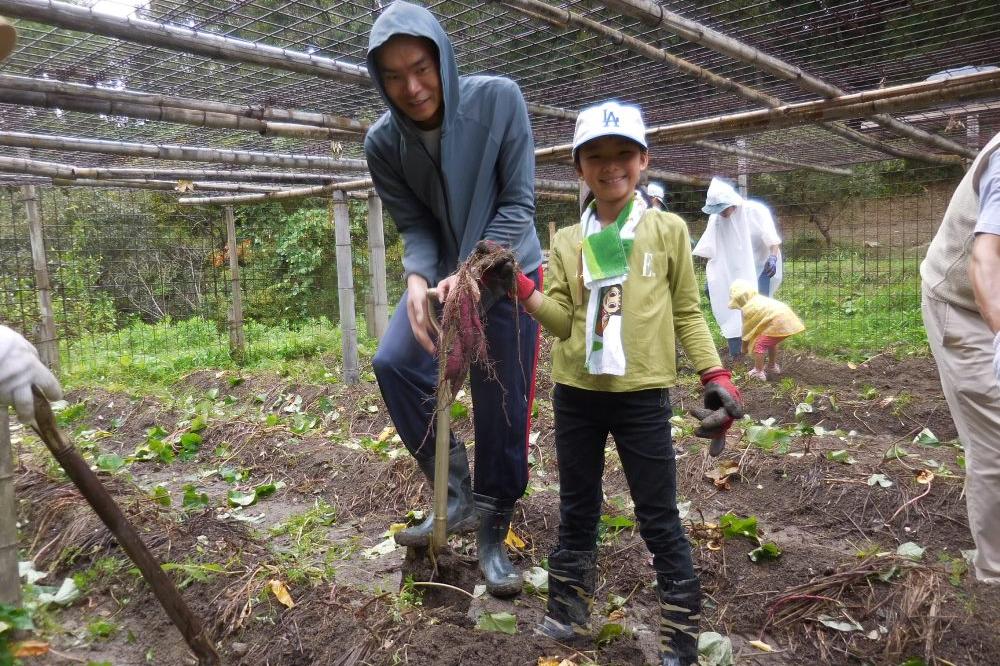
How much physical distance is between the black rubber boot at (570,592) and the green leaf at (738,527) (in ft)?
3.20

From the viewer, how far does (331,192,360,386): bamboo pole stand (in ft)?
22.1

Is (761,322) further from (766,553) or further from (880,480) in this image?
(766,553)

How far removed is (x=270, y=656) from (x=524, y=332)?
4.34 ft

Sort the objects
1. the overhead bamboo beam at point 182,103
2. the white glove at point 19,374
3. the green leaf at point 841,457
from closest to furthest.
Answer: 1. the white glove at point 19,374
2. the overhead bamboo beam at point 182,103
3. the green leaf at point 841,457

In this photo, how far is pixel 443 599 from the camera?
8.13ft

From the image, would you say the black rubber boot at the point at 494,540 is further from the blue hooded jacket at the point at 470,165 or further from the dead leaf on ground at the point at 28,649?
the dead leaf on ground at the point at 28,649

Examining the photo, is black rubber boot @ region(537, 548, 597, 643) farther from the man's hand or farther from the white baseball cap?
the white baseball cap

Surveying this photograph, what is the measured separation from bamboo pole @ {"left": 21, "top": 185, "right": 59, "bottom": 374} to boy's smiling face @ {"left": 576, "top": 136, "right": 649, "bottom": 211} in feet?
21.9

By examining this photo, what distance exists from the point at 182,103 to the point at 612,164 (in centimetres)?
287

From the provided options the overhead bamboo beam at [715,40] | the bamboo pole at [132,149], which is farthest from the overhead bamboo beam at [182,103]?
the overhead bamboo beam at [715,40]

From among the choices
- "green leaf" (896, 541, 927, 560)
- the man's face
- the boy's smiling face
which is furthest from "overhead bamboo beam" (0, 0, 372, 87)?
"green leaf" (896, 541, 927, 560)

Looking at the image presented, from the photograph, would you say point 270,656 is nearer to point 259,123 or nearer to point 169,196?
point 259,123

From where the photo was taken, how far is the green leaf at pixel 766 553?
9.41 feet

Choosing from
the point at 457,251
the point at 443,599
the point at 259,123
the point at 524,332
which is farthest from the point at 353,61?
the point at 443,599
